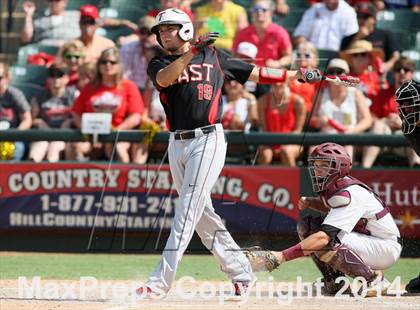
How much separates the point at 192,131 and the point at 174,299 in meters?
1.21

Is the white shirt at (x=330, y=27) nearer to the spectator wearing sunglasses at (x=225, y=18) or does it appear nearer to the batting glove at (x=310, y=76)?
the spectator wearing sunglasses at (x=225, y=18)

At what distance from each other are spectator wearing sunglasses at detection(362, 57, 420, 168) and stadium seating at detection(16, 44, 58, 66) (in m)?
4.63

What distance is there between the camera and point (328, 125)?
Answer: 10695 millimetres

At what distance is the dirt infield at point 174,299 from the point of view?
6.54 meters

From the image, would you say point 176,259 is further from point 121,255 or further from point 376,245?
point 121,255

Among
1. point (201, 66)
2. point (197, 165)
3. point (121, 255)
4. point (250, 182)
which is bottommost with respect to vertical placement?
point (121, 255)

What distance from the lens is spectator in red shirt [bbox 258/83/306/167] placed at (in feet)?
34.9

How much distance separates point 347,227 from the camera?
678cm

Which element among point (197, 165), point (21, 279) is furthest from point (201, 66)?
point (21, 279)

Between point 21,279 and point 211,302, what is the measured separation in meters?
2.18

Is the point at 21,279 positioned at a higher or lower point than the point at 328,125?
lower

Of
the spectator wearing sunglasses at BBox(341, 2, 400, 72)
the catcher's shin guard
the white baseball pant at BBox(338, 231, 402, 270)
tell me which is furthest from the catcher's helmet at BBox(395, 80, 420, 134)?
the spectator wearing sunglasses at BBox(341, 2, 400, 72)

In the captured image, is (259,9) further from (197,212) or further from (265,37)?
(197,212)

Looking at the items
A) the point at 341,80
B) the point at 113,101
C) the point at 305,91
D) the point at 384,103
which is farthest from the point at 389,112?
the point at 341,80
